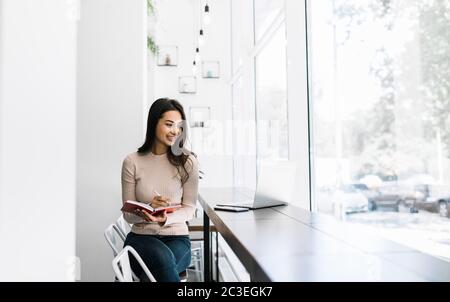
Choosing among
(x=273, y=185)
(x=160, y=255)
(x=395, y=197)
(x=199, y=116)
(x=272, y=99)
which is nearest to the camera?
(x=395, y=197)

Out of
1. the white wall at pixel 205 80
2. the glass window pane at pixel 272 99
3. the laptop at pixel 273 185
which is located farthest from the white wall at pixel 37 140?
the white wall at pixel 205 80

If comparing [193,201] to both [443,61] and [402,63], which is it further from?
[443,61]

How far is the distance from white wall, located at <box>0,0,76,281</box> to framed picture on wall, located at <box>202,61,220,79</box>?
5082mm

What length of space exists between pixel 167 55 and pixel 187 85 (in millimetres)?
532

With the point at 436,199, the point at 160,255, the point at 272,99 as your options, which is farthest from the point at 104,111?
the point at 436,199

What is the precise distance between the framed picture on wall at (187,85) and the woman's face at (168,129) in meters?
3.44

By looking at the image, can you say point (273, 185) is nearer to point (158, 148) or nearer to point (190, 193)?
point (190, 193)

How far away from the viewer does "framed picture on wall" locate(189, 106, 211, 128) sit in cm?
559

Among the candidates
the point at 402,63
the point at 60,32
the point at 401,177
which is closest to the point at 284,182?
the point at 401,177

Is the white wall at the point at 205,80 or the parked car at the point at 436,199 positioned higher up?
the white wall at the point at 205,80

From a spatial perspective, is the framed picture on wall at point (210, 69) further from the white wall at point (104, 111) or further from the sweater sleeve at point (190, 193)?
the sweater sleeve at point (190, 193)

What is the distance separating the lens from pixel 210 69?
567 cm

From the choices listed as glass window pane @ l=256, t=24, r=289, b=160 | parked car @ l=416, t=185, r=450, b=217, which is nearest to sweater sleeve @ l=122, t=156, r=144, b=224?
glass window pane @ l=256, t=24, r=289, b=160

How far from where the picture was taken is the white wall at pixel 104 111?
292 centimetres
